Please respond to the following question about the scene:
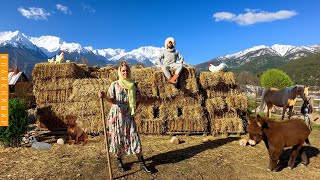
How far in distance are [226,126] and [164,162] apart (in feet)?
16.7

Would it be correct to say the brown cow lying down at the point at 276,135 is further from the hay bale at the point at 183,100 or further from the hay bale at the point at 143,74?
the hay bale at the point at 143,74

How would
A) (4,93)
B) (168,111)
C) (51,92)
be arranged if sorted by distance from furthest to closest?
(51,92) < (168,111) < (4,93)

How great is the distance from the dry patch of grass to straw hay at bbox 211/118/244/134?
1.57 meters

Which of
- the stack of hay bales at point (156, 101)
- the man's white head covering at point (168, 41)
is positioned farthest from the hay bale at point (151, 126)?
the man's white head covering at point (168, 41)

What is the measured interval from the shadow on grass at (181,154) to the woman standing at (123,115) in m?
1.14

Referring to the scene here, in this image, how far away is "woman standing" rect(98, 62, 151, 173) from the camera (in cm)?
721

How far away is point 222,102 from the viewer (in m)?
12.7

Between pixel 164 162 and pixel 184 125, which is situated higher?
pixel 184 125

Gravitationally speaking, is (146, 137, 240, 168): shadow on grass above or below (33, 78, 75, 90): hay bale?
below

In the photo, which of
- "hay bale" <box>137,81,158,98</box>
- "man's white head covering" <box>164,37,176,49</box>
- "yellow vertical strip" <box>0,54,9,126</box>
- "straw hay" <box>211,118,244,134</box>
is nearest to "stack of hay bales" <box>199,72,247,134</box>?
"straw hay" <box>211,118,244,134</box>

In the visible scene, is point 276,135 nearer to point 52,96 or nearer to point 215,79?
point 215,79

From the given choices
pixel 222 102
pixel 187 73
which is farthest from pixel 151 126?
pixel 222 102

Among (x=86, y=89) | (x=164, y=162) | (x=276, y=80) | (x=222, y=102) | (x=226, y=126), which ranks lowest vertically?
(x=164, y=162)

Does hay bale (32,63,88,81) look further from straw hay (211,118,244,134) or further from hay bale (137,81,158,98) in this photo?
straw hay (211,118,244,134)
